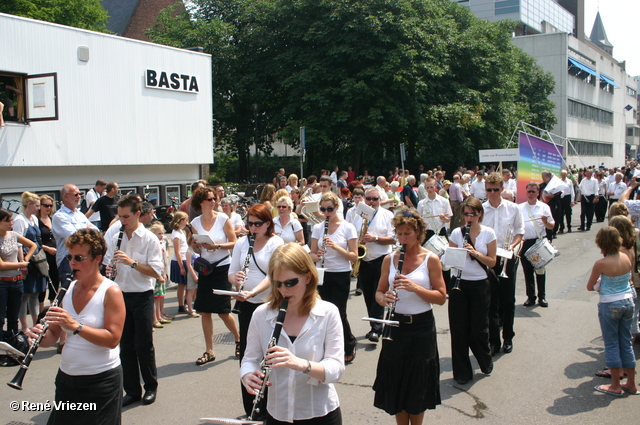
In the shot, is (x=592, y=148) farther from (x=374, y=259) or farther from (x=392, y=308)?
(x=392, y=308)

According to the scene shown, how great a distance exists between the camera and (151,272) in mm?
5133

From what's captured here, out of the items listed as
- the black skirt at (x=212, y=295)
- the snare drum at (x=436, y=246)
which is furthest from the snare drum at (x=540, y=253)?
the black skirt at (x=212, y=295)

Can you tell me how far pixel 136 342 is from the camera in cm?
517

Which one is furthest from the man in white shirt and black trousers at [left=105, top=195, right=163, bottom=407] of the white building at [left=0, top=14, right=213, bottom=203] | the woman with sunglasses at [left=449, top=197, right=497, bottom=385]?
the white building at [left=0, top=14, right=213, bottom=203]

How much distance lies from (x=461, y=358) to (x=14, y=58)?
14.3 meters

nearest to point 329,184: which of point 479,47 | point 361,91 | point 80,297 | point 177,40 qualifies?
point 80,297

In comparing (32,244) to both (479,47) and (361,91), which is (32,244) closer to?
(361,91)

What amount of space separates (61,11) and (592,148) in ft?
198

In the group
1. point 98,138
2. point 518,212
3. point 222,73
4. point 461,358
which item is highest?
point 222,73

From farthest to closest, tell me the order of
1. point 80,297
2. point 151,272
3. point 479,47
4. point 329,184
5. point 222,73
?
point 479,47 < point 222,73 < point 329,184 < point 151,272 < point 80,297

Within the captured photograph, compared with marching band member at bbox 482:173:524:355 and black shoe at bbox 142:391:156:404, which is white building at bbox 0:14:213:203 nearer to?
black shoe at bbox 142:391:156:404

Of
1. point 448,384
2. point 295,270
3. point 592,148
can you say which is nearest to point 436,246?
point 448,384

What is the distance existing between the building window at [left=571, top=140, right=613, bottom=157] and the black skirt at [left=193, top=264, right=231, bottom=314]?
61.5 metres

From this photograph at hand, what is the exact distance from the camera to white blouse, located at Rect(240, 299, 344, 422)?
2914 mm
